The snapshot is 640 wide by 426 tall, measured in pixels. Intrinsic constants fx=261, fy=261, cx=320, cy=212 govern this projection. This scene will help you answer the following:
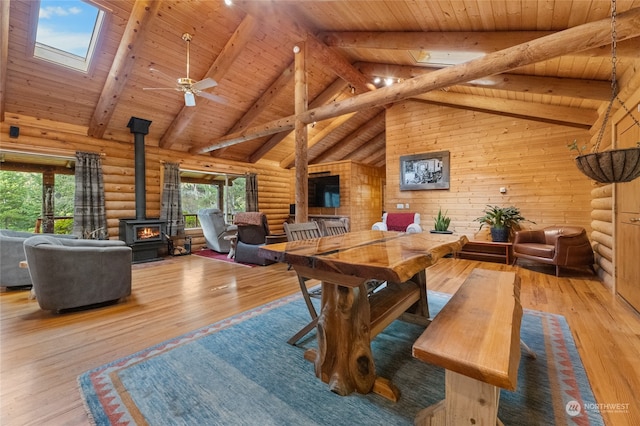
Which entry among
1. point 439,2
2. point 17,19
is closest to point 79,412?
point 439,2

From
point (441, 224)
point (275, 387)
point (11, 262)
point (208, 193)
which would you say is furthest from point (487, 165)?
point (11, 262)

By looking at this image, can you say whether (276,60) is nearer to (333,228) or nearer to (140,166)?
(140,166)

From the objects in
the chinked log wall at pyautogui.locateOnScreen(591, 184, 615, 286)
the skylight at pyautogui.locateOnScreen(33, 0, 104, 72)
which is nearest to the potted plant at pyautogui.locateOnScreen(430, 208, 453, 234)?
the chinked log wall at pyautogui.locateOnScreen(591, 184, 615, 286)

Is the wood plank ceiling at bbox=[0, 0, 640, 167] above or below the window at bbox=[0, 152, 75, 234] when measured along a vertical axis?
above

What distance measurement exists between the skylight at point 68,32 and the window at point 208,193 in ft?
12.8

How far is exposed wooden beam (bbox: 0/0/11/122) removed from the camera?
2.97 meters

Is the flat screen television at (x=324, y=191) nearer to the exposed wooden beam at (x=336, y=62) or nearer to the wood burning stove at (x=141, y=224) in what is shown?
the exposed wooden beam at (x=336, y=62)

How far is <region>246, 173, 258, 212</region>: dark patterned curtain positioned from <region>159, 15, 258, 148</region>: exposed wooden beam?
98.5 inches

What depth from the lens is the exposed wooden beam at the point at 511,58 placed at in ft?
6.76

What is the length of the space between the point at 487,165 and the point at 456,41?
2.97 meters

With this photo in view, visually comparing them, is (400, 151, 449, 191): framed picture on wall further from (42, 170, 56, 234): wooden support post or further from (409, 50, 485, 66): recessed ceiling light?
(42, 170, 56, 234): wooden support post

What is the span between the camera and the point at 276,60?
512 centimetres

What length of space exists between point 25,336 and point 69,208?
5063mm

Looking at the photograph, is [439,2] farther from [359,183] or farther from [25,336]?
[359,183]
